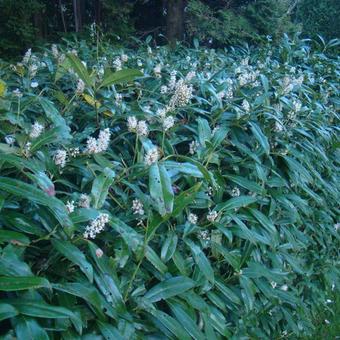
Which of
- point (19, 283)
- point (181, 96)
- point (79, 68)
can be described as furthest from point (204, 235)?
point (19, 283)

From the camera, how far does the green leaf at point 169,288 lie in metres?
1.68

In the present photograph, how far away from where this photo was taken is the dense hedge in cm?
143

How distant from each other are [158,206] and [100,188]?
0.19m

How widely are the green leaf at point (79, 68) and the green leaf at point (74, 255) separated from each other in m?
0.70

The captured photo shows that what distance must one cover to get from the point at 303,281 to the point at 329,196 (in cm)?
55

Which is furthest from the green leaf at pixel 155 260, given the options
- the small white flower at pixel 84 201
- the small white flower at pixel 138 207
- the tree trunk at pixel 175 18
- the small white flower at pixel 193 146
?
the tree trunk at pixel 175 18

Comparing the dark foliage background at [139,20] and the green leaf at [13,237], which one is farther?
the dark foliage background at [139,20]

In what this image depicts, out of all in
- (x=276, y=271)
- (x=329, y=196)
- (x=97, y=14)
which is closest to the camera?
(x=276, y=271)

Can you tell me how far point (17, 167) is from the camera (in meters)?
1.49

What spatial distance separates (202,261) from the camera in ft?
6.12

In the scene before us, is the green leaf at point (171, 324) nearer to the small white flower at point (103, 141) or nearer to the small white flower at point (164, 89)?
the small white flower at point (103, 141)

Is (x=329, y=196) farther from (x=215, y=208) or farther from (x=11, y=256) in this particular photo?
(x=11, y=256)

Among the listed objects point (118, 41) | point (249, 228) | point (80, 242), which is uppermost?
point (80, 242)

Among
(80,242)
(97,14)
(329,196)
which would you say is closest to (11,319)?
(80,242)
